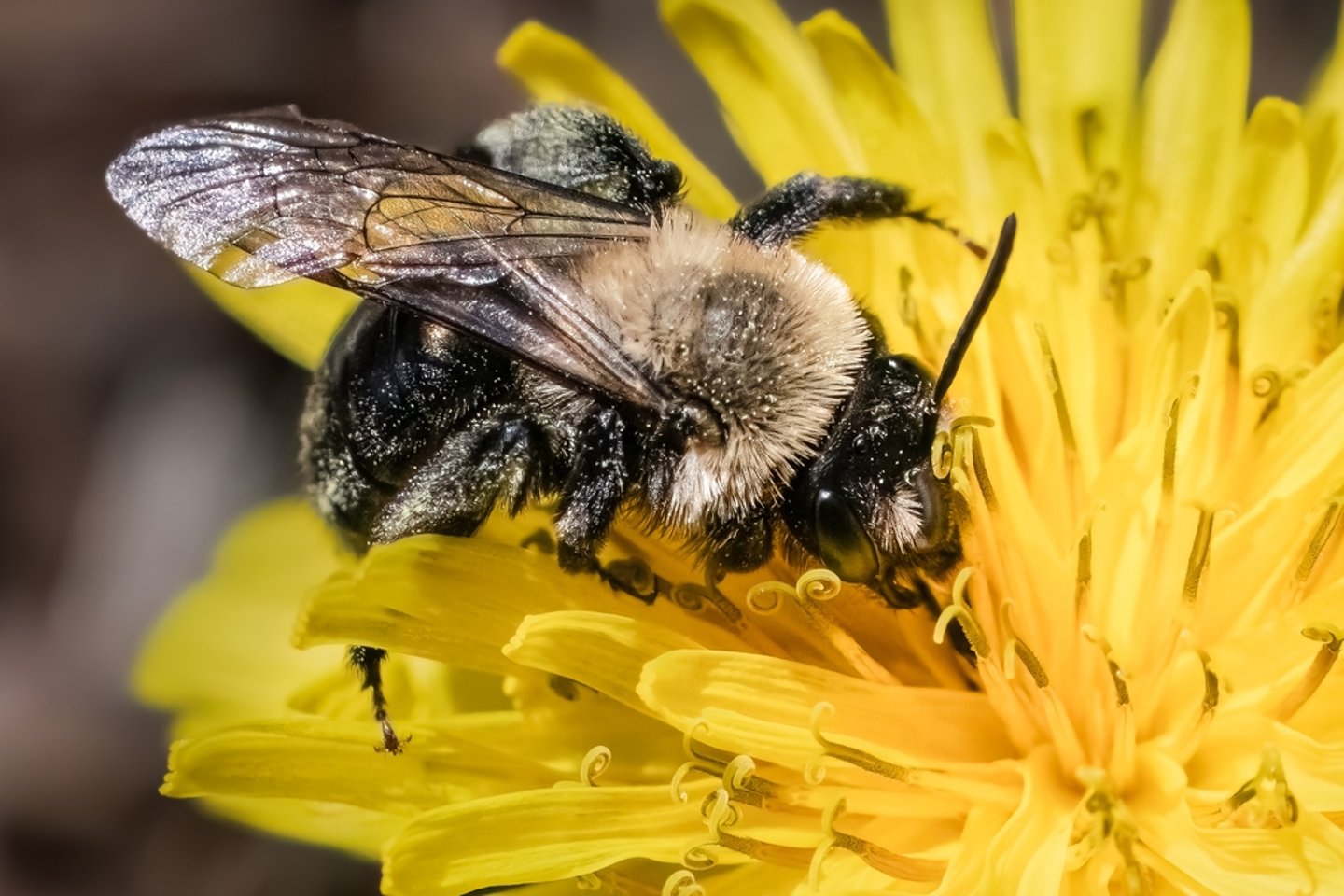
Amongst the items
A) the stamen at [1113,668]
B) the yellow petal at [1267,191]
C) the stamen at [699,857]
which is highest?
the yellow petal at [1267,191]

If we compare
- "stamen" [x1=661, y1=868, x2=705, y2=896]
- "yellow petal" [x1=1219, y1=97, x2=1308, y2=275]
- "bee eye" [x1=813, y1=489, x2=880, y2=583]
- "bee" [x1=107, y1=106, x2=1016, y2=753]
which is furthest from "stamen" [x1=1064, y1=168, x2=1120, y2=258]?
"stamen" [x1=661, y1=868, x2=705, y2=896]

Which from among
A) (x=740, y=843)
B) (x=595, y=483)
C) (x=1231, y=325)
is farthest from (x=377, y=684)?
(x=1231, y=325)

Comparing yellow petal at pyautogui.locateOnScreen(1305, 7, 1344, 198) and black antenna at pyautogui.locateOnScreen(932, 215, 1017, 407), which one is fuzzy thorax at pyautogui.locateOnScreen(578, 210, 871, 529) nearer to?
black antenna at pyautogui.locateOnScreen(932, 215, 1017, 407)

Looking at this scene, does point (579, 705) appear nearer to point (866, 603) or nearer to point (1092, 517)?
point (866, 603)

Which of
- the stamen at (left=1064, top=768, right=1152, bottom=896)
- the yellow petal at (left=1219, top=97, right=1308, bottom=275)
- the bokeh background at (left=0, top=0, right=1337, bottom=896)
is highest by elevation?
the yellow petal at (left=1219, top=97, right=1308, bottom=275)

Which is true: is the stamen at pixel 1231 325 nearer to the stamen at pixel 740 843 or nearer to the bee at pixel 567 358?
the bee at pixel 567 358

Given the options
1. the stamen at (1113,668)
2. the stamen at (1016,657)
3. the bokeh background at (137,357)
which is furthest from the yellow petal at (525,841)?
the bokeh background at (137,357)

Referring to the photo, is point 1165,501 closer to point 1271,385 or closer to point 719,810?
point 1271,385
